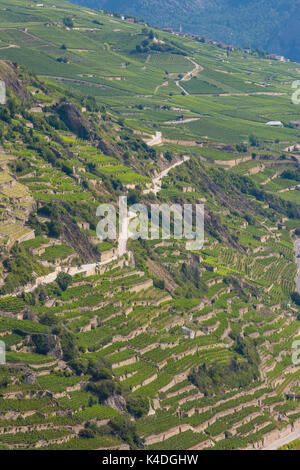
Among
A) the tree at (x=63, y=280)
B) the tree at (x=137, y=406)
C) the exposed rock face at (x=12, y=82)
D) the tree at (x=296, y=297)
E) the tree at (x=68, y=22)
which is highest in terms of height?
the tree at (x=68, y=22)

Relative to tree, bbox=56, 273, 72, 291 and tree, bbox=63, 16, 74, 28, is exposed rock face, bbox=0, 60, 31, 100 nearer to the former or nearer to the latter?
tree, bbox=56, 273, 72, 291

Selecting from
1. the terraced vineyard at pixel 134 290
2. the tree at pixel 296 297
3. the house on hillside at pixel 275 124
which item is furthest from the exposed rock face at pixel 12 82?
the house on hillside at pixel 275 124

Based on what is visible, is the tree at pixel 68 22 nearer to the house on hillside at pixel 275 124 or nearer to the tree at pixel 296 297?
the house on hillside at pixel 275 124

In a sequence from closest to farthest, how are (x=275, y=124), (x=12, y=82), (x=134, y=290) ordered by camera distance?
1. (x=134, y=290)
2. (x=12, y=82)
3. (x=275, y=124)

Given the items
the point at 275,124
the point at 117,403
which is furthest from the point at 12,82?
the point at 275,124

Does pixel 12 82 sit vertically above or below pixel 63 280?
above

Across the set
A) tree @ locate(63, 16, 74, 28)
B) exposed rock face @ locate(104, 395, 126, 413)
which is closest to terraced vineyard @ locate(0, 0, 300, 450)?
exposed rock face @ locate(104, 395, 126, 413)

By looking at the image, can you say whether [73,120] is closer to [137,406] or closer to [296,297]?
[296,297]

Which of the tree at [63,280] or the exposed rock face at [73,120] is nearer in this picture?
the tree at [63,280]

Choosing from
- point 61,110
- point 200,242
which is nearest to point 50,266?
point 200,242
